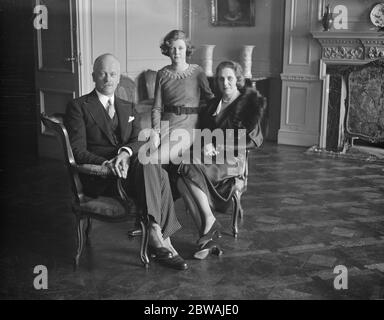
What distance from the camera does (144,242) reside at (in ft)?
10.7

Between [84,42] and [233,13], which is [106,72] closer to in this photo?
[84,42]

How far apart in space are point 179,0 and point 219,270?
5470 mm

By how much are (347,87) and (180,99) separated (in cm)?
361

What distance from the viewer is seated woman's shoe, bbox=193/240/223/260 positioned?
3435 mm

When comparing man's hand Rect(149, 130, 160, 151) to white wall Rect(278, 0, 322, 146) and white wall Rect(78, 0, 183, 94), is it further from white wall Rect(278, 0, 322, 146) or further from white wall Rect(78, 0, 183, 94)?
white wall Rect(278, 0, 322, 146)

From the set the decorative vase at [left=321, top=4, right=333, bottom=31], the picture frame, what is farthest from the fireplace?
the picture frame

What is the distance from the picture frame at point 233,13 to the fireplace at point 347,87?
1166mm

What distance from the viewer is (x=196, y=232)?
3969 mm

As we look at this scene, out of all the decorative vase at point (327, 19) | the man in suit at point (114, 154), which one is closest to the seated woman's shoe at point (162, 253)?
the man in suit at point (114, 154)

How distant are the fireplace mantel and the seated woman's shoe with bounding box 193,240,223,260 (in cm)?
408

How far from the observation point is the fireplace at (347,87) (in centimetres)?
654

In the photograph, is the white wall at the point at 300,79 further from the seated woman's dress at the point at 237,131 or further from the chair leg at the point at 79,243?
the chair leg at the point at 79,243
